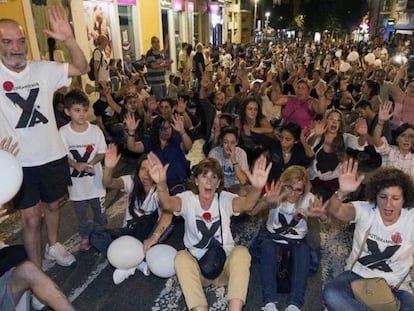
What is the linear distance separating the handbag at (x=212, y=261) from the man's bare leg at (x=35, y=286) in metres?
1.04

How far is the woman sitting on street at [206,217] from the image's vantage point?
2.88 m

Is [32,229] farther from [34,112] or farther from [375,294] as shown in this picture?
[375,294]

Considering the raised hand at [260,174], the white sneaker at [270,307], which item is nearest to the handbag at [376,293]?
the white sneaker at [270,307]

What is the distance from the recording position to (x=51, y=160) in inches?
121

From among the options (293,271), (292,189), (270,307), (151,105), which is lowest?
(270,307)

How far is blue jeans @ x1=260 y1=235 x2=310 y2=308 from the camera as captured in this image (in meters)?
3.05

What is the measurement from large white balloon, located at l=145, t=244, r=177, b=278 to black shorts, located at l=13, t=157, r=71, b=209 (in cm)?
98

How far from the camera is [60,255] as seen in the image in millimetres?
3596

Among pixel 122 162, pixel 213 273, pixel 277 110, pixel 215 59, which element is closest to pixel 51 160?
pixel 213 273

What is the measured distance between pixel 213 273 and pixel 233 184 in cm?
168

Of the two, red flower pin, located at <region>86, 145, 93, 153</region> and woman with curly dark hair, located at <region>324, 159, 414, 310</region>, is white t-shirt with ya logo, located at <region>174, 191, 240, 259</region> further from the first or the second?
red flower pin, located at <region>86, 145, 93, 153</region>

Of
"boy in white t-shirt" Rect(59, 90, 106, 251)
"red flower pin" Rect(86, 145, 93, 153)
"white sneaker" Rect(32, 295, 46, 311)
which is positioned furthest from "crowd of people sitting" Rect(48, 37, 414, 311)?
"white sneaker" Rect(32, 295, 46, 311)

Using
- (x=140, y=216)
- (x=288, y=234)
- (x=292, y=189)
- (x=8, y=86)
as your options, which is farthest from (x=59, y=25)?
(x=288, y=234)

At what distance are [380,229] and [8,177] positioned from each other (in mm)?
2633
